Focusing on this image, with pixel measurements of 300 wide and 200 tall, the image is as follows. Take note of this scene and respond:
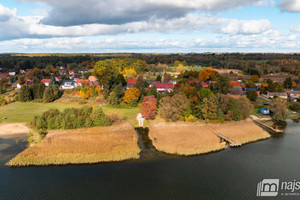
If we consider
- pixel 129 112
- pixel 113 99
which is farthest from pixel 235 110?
pixel 113 99

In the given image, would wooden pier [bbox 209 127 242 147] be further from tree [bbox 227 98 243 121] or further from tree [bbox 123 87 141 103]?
tree [bbox 123 87 141 103]

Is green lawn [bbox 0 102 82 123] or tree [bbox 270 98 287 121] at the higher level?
tree [bbox 270 98 287 121]

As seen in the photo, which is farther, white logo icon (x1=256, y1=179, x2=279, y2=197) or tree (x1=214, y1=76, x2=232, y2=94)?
tree (x1=214, y1=76, x2=232, y2=94)

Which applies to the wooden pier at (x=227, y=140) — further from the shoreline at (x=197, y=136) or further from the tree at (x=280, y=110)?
the tree at (x=280, y=110)

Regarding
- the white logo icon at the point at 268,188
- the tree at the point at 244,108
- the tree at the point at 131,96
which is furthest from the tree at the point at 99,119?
the tree at the point at 244,108

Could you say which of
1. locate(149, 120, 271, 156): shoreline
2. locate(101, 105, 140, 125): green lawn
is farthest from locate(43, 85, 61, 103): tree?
locate(149, 120, 271, 156): shoreline

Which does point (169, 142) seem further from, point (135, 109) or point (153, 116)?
point (135, 109)
